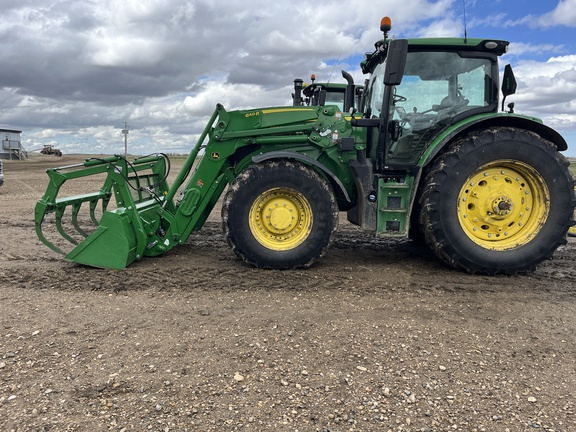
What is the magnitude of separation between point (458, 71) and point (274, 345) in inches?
144

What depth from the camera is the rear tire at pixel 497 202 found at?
14.6ft

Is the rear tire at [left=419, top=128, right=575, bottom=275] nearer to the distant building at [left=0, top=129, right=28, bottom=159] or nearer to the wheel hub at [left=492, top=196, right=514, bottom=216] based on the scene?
the wheel hub at [left=492, top=196, right=514, bottom=216]

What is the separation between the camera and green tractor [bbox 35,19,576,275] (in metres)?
4.50

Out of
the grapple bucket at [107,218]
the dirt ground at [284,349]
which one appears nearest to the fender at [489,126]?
the dirt ground at [284,349]

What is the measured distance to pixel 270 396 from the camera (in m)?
2.43

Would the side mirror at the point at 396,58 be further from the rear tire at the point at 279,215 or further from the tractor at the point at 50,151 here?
the tractor at the point at 50,151

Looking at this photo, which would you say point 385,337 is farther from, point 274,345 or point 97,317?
point 97,317

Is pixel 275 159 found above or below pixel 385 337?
above

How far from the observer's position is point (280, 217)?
185 inches

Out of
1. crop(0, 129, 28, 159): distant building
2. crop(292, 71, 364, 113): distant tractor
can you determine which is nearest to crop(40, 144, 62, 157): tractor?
crop(0, 129, 28, 159): distant building

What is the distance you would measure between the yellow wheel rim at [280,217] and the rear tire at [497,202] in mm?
1276

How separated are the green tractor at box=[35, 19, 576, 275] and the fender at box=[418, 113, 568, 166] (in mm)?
15

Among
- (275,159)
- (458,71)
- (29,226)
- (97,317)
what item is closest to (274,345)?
(97,317)

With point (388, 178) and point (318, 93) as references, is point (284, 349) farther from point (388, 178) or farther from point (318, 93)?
point (318, 93)
